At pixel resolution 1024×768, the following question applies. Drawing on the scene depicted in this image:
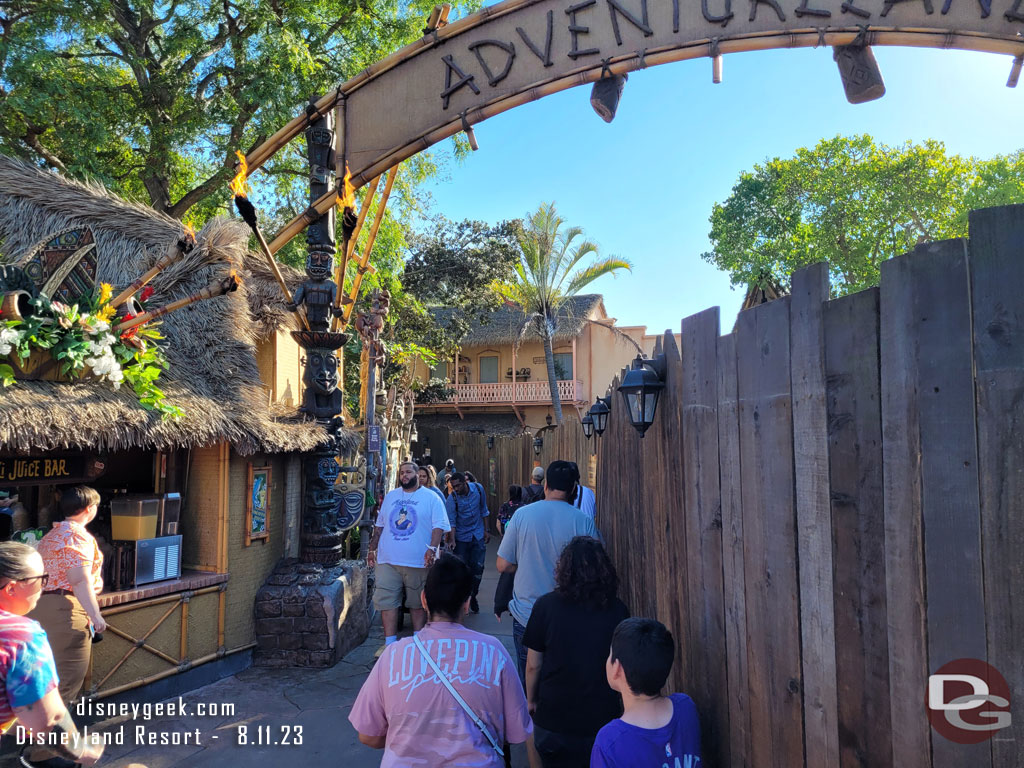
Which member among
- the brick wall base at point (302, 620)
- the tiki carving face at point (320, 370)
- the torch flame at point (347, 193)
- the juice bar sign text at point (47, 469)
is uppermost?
the torch flame at point (347, 193)

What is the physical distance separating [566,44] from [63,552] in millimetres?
5445

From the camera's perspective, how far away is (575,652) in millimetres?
3113

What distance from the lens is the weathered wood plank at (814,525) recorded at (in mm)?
1976

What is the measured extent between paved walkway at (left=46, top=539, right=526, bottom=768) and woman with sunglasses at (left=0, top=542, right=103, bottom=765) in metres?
2.12

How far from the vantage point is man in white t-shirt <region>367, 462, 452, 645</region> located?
6328mm

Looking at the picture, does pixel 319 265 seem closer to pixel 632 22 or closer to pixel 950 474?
pixel 632 22

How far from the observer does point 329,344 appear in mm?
7586

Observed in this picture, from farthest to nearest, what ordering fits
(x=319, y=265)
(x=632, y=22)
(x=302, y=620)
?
(x=319, y=265)
(x=302, y=620)
(x=632, y=22)

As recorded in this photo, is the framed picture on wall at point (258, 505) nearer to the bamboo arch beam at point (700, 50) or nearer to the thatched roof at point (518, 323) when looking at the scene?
the bamboo arch beam at point (700, 50)

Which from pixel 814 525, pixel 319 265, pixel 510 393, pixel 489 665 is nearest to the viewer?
pixel 814 525

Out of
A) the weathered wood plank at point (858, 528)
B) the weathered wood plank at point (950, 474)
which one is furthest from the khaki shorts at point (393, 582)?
the weathered wood plank at point (950, 474)

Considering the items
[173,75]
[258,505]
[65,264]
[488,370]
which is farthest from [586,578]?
[488,370]

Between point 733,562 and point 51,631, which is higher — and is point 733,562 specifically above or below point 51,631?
above

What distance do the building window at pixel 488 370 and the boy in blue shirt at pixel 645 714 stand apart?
28.7m
